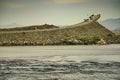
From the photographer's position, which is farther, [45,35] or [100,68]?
[45,35]

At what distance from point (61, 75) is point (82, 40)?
817 inches

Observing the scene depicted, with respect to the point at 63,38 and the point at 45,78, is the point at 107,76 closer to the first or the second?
the point at 45,78

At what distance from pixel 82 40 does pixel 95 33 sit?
1557mm

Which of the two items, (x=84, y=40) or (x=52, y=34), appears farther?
(x=52, y=34)

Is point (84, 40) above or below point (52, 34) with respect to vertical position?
below

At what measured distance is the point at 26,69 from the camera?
476 inches

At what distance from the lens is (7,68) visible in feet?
40.4

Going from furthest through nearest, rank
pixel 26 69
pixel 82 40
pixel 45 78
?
pixel 82 40
pixel 26 69
pixel 45 78

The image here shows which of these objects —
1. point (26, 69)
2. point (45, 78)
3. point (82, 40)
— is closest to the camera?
point (45, 78)

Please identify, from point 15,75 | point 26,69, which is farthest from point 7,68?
point 15,75

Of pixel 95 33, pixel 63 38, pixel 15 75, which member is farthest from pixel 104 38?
pixel 15 75

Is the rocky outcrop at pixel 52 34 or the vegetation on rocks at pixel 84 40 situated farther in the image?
the rocky outcrop at pixel 52 34

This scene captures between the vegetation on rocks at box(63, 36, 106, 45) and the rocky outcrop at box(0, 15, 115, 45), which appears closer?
the vegetation on rocks at box(63, 36, 106, 45)

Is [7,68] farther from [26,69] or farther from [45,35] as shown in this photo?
[45,35]
